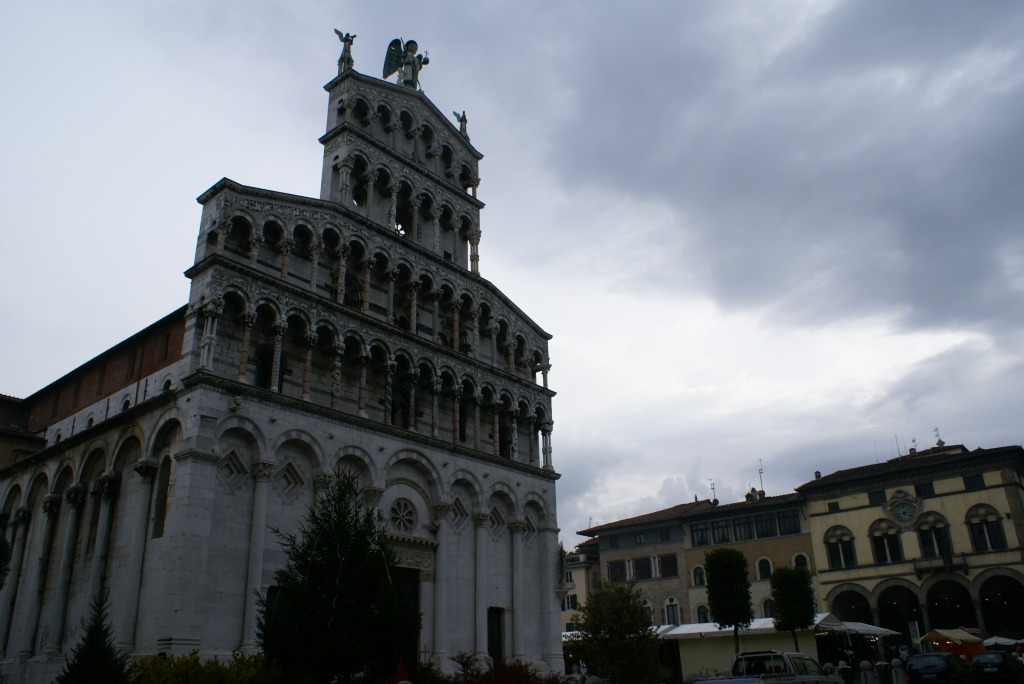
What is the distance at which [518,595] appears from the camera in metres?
32.2

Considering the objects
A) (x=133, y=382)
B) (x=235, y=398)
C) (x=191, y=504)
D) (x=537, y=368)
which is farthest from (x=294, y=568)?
(x=537, y=368)

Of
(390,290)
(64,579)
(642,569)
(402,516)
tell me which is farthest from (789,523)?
(64,579)

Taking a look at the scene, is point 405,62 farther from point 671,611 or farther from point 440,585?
point 671,611

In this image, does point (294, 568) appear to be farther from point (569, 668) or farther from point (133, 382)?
point (569, 668)

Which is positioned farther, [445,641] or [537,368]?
[537,368]

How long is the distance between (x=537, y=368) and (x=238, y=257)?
16.1 meters

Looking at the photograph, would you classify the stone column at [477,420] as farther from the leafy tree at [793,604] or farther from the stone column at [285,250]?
the leafy tree at [793,604]

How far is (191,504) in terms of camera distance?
2212 cm

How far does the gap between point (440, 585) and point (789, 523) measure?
38737 millimetres

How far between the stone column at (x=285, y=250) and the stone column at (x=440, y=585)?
10287 millimetres

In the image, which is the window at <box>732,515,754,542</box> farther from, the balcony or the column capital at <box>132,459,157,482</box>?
the column capital at <box>132,459,157,482</box>

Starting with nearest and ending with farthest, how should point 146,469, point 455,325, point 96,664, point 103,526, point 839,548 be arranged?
1. point 96,664
2. point 146,469
3. point 103,526
4. point 455,325
5. point 839,548

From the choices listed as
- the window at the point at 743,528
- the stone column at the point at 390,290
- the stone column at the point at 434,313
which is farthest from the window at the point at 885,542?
the stone column at the point at 390,290

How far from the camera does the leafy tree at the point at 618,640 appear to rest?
2736 centimetres
